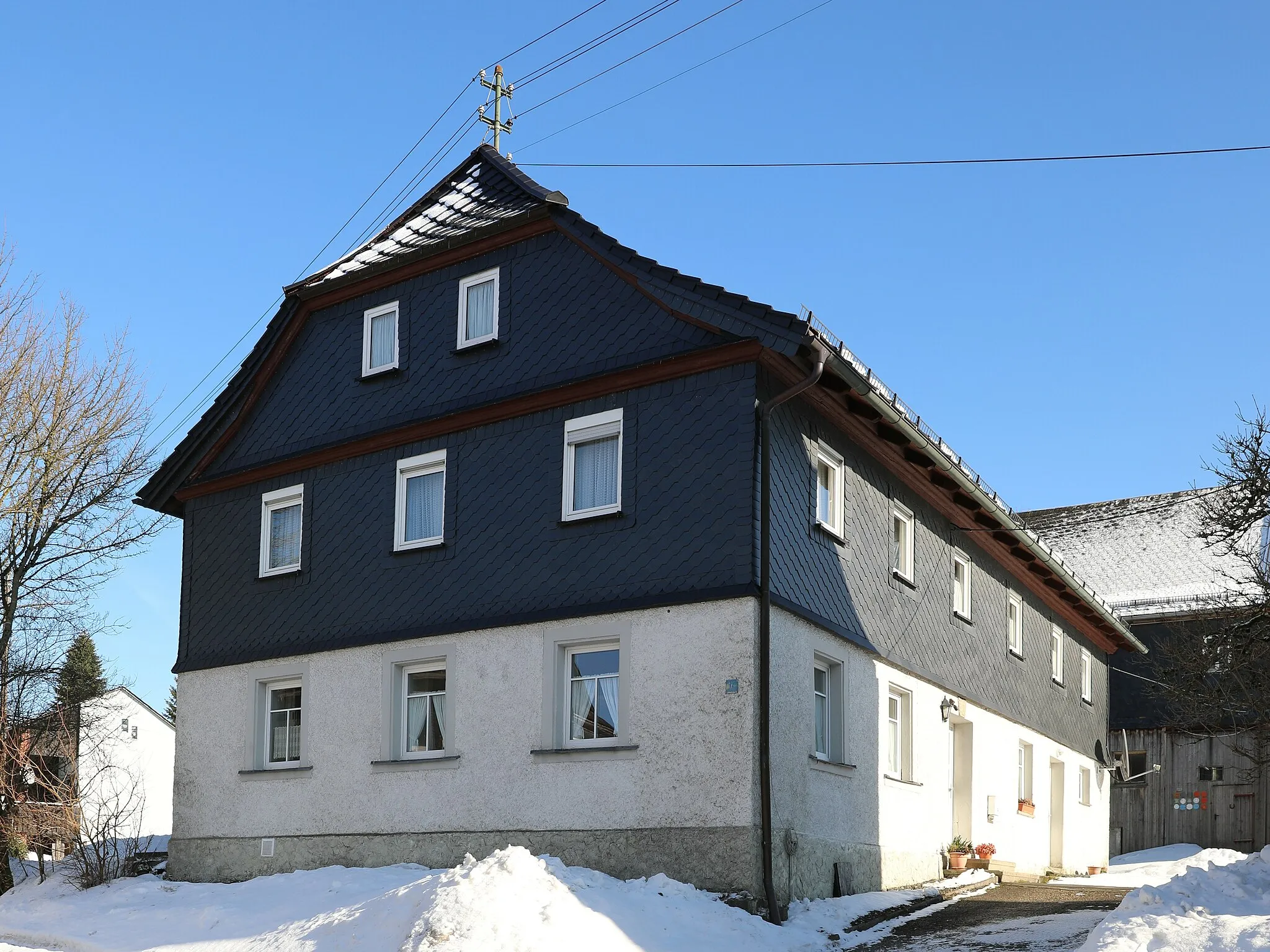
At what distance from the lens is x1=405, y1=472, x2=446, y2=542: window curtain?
18859 mm

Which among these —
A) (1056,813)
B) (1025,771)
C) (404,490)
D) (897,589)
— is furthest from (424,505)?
(1056,813)

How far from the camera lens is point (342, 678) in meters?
19.2

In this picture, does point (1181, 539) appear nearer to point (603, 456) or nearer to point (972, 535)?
point (972, 535)

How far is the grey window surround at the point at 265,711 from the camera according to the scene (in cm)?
1955

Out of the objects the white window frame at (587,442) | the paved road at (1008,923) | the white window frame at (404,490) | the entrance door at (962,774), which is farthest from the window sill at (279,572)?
the entrance door at (962,774)

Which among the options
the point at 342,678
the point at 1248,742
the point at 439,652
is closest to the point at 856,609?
the point at 439,652

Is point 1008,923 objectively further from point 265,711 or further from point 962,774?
point 265,711

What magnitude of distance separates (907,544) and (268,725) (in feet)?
31.1

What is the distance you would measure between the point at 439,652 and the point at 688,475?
4.30 metres

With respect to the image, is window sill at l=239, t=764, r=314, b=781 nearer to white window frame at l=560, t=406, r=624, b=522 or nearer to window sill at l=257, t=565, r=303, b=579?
window sill at l=257, t=565, r=303, b=579

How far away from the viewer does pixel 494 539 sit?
58.5 ft

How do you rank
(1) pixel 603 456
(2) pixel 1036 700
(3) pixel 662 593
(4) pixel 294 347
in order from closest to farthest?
1. (3) pixel 662 593
2. (1) pixel 603 456
3. (4) pixel 294 347
4. (2) pixel 1036 700

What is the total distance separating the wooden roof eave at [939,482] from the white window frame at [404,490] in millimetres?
5008

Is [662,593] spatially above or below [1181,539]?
below
